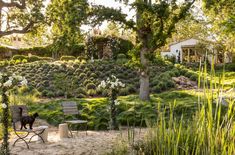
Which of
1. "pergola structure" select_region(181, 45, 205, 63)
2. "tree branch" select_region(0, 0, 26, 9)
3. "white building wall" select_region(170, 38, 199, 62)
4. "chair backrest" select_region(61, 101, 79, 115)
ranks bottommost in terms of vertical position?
"chair backrest" select_region(61, 101, 79, 115)

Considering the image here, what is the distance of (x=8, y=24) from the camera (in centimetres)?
1739

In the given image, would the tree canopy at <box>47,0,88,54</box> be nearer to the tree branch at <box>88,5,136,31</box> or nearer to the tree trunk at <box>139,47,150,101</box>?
the tree branch at <box>88,5,136,31</box>

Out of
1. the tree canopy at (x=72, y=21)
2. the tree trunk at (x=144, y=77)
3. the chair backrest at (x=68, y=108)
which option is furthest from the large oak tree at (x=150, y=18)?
the chair backrest at (x=68, y=108)

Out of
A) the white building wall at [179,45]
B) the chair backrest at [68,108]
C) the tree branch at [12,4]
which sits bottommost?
the chair backrest at [68,108]

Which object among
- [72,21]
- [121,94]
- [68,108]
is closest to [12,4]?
[72,21]

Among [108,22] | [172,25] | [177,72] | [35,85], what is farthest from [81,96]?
[177,72]

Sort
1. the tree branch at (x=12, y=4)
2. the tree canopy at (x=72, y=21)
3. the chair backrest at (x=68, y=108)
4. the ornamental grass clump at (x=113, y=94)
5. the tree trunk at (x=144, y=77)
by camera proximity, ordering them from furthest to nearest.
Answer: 1. the tree branch at (x=12, y=4)
2. the tree trunk at (x=144, y=77)
3. the tree canopy at (x=72, y=21)
4. the ornamental grass clump at (x=113, y=94)
5. the chair backrest at (x=68, y=108)

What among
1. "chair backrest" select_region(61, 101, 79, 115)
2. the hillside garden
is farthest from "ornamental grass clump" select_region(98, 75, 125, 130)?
"chair backrest" select_region(61, 101, 79, 115)

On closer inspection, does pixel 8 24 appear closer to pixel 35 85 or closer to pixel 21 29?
pixel 21 29

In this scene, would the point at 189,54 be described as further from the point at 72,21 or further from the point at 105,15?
the point at 72,21

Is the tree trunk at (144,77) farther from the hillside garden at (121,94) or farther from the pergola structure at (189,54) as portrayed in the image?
the pergola structure at (189,54)

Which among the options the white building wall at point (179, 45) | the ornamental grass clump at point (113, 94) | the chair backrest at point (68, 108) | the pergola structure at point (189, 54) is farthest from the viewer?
the white building wall at point (179, 45)

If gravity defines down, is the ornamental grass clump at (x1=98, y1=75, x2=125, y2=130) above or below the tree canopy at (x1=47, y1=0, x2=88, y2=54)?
below

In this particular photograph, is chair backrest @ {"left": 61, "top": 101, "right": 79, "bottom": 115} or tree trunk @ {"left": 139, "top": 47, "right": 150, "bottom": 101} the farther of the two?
tree trunk @ {"left": 139, "top": 47, "right": 150, "bottom": 101}
